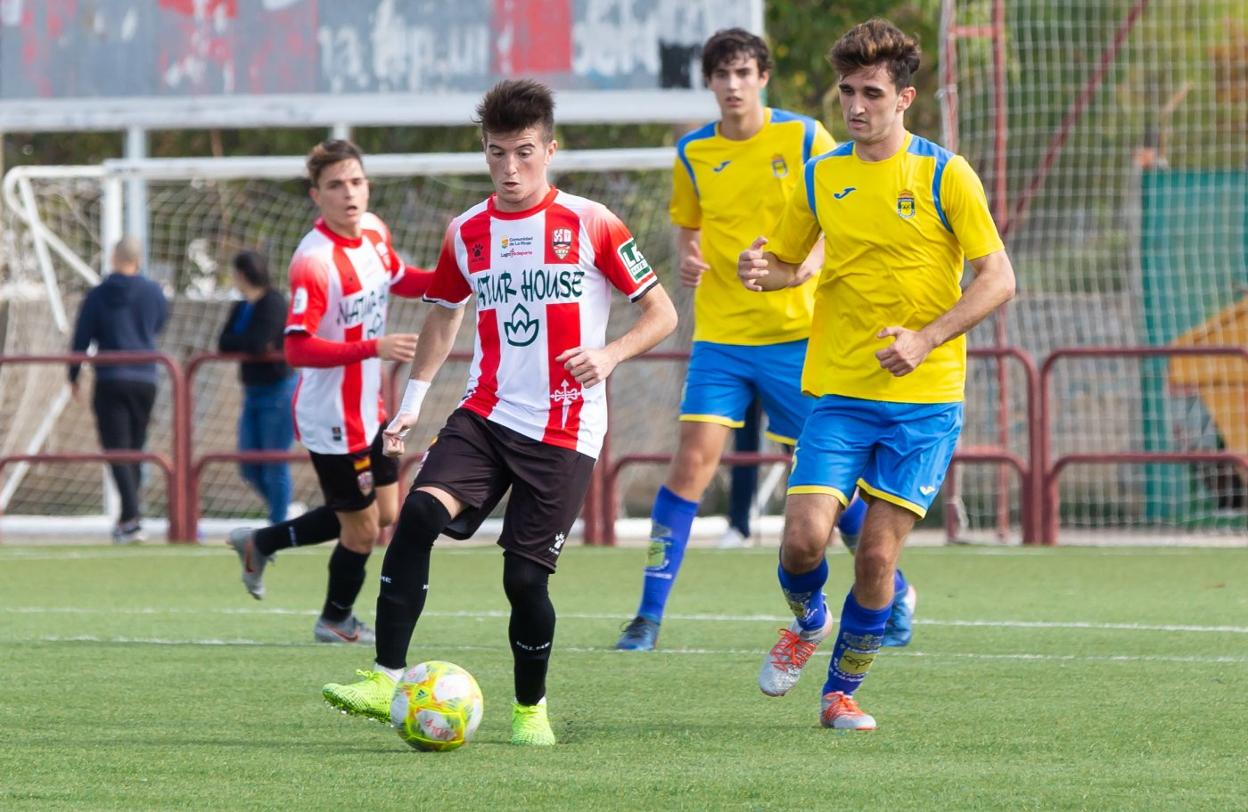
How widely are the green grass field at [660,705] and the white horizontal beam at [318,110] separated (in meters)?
4.79

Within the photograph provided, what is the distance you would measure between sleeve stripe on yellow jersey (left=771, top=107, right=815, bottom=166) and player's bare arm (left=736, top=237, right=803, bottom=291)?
1.82 m

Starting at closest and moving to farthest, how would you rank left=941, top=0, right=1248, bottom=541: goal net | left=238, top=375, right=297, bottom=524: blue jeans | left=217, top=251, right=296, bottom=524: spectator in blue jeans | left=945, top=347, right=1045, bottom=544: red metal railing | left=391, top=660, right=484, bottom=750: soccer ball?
left=391, top=660, right=484, bottom=750: soccer ball
left=945, top=347, right=1045, bottom=544: red metal railing
left=217, top=251, right=296, bottom=524: spectator in blue jeans
left=238, top=375, right=297, bottom=524: blue jeans
left=941, top=0, right=1248, bottom=541: goal net

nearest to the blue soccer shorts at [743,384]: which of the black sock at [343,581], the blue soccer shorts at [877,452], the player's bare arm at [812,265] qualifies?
the player's bare arm at [812,265]

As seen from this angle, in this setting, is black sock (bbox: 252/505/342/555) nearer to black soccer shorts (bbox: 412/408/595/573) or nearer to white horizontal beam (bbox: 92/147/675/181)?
black soccer shorts (bbox: 412/408/595/573)

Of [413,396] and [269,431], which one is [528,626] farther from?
[269,431]

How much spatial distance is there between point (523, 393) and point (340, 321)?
2.27 meters

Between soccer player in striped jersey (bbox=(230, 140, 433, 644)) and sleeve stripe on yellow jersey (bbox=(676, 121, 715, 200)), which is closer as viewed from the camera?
soccer player in striped jersey (bbox=(230, 140, 433, 644))

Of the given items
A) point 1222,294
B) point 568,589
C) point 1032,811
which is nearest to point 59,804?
point 1032,811

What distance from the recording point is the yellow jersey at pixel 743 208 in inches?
308

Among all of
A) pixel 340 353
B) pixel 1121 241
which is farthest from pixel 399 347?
pixel 1121 241

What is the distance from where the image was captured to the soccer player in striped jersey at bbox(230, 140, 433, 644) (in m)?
7.70

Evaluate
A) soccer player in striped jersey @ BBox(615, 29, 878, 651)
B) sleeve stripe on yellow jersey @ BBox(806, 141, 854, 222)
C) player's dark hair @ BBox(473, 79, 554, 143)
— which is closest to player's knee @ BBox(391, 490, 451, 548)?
player's dark hair @ BBox(473, 79, 554, 143)

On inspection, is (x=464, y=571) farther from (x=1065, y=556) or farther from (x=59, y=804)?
(x=59, y=804)

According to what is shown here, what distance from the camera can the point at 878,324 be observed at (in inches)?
232
